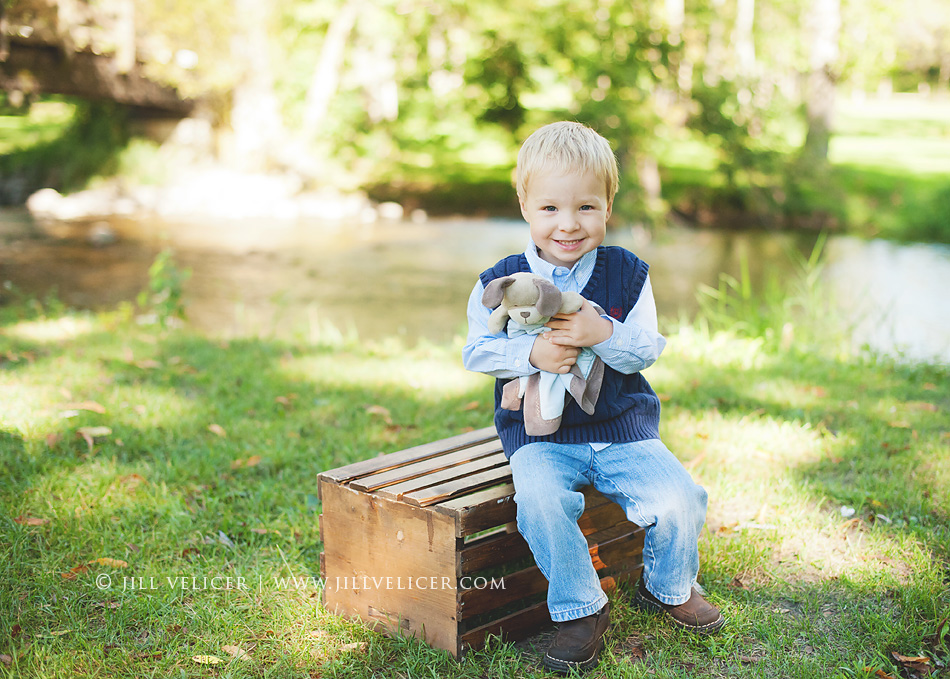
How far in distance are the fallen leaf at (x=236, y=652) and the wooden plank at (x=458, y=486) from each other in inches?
25.2

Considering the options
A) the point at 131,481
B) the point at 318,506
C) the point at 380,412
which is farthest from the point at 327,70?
the point at 318,506

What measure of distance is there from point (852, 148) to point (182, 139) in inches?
748

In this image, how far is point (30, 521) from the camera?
293cm

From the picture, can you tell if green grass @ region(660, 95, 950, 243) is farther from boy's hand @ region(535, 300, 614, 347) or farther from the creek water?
boy's hand @ region(535, 300, 614, 347)

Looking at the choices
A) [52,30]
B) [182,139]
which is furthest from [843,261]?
[182,139]

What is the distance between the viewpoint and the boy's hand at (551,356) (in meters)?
2.38

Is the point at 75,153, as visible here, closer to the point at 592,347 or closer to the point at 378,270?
the point at 378,270

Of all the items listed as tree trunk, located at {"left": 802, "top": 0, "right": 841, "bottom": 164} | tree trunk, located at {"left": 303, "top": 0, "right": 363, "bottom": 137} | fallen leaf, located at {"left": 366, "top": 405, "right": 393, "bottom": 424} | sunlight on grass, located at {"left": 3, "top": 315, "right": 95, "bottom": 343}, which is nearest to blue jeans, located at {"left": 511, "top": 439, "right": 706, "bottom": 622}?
fallen leaf, located at {"left": 366, "top": 405, "right": 393, "bottom": 424}

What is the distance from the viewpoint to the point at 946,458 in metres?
3.62

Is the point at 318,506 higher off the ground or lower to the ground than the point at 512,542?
lower

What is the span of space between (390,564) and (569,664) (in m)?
0.58

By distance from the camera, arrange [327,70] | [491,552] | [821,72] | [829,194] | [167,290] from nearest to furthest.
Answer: [491,552] < [167,290] < [829,194] < [821,72] < [327,70]

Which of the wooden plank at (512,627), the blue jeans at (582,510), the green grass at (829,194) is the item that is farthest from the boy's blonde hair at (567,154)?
the green grass at (829,194)

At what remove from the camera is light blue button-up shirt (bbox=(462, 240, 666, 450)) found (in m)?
2.41
